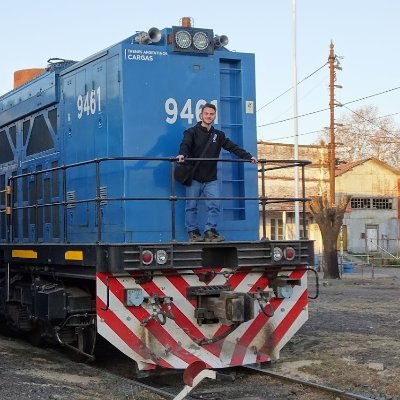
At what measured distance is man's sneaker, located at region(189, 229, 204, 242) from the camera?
7504 mm

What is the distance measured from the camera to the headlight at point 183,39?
26.2ft

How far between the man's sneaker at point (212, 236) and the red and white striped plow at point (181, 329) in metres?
0.40

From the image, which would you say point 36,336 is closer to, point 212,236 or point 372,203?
point 212,236

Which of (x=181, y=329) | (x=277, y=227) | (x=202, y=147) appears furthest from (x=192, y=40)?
(x=277, y=227)

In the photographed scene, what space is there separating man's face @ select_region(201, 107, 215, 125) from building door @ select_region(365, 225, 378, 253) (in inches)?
1529

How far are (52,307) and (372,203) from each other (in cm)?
4152

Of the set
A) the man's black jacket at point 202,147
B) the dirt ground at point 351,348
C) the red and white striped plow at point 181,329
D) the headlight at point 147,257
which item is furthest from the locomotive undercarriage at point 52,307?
the dirt ground at point 351,348

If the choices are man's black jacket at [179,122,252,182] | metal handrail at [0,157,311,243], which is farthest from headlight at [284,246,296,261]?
man's black jacket at [179,122,252,182]

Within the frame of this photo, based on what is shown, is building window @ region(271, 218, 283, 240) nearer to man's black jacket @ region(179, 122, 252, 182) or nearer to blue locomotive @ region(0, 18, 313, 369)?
blue locomotive @ region(0, 18, 313, 369)

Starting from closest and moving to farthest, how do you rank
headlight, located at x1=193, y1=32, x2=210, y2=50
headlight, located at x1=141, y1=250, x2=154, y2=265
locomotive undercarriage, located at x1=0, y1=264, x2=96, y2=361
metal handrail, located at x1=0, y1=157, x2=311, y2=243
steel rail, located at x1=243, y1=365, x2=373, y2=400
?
steel rail, located at x1=243, y1=365, x2=373, y2=400 < headlight, located at x1=141, y1=250, x2=154, y2=265 < metal handrail, located at x1=0, y1=157, x2=311, y2=243 < locomotive undercarriage, located at x1=0, y1=264, x2=96, y2=361 < headlight, located at x1=193, y1=32, x2=210, y2=50

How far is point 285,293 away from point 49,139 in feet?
12.8

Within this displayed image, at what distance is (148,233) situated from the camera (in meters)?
7.84

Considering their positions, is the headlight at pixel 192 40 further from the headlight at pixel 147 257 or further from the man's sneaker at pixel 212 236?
the headlight at pixel 147 257

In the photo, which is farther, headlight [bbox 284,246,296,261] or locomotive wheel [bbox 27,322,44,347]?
locomotive wheel [bbox 27,322,44,347]
